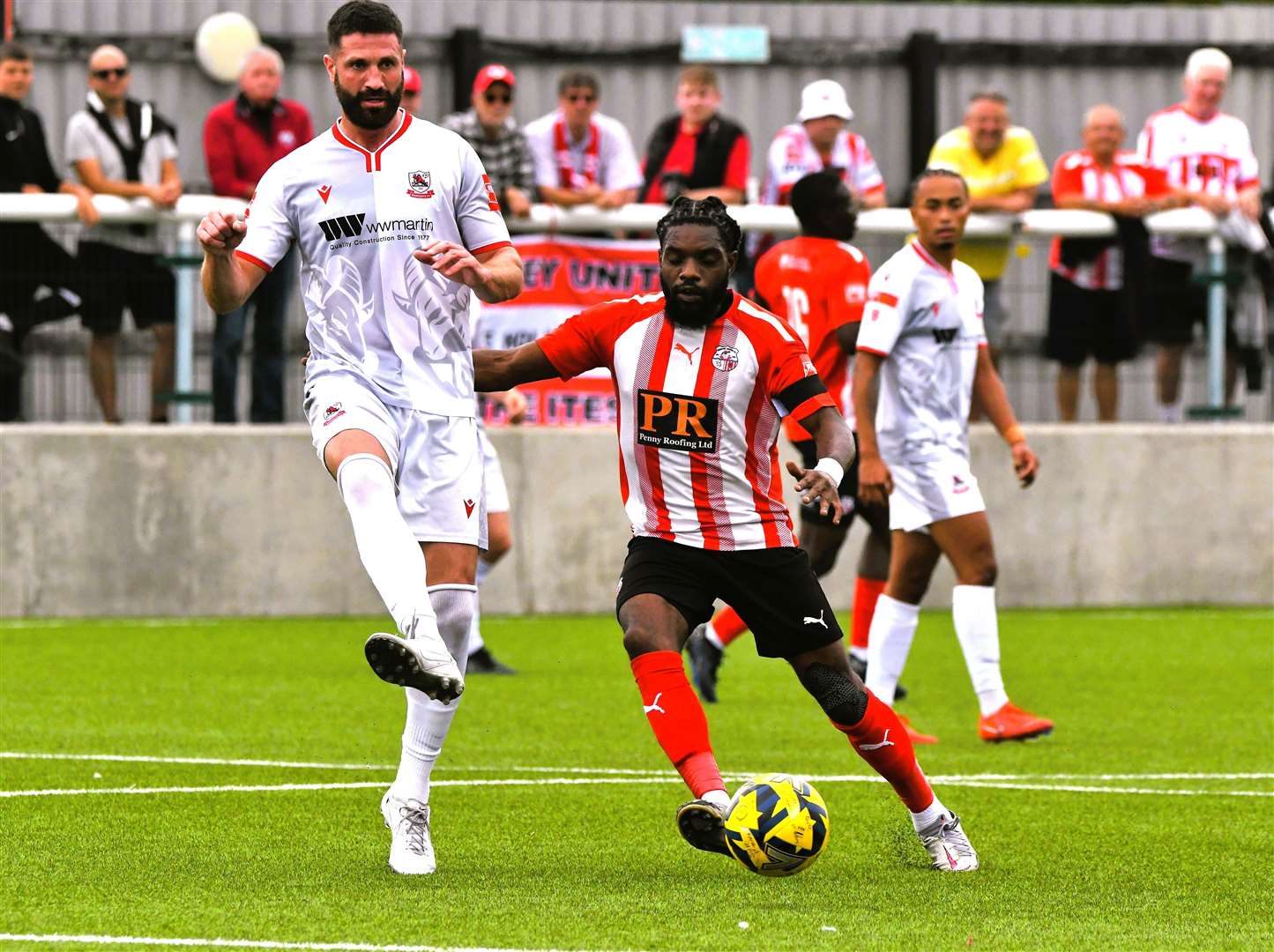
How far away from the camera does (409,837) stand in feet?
21.0

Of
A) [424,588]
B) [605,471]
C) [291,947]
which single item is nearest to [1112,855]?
[424,588]

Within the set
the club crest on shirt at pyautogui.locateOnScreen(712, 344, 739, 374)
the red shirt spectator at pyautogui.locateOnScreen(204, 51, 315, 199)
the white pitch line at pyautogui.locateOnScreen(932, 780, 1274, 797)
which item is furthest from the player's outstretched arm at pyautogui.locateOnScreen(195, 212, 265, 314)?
the red shirt spectator at pyautogui.locateOnScreen(204, 51, 315, 199)

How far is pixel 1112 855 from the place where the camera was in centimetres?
685

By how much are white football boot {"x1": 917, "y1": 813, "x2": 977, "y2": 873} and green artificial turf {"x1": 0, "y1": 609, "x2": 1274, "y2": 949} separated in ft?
0.29

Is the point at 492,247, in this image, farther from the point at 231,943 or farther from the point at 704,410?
the point at 231,943

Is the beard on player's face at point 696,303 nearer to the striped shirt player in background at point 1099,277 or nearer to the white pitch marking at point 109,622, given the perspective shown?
the white pitch marking at point 109,622

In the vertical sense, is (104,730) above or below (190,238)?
below

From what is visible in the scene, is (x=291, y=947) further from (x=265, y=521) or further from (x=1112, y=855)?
(x=265, y=521)

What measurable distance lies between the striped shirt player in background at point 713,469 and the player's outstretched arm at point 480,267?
0.63 ft

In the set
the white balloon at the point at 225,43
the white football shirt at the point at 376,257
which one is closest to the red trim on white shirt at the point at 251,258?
the white football shirt at the point at 376,257

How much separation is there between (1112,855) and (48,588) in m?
8.72

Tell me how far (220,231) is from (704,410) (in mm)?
1430

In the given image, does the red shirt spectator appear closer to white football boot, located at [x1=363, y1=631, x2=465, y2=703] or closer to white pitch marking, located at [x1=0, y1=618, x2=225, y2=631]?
white pitch marking, located at [x1=0, y1=618, x2=225, y2=631]

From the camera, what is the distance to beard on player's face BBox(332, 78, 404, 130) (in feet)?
21.6
